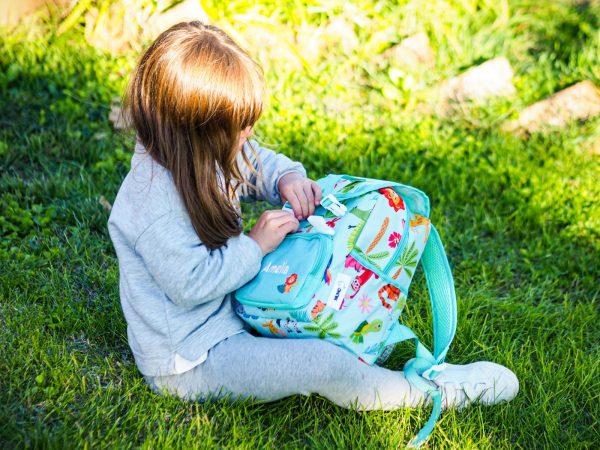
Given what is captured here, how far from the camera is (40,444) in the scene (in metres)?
1.92

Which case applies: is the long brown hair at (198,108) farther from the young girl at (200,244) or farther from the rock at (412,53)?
the rock at (412,53)

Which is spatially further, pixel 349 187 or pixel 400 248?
pixel 349 187

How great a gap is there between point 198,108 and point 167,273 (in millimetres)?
466

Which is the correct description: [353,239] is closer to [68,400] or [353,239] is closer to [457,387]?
[457,387]

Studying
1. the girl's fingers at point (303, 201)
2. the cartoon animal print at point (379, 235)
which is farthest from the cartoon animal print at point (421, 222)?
the girl's fingers at point (303, 201)

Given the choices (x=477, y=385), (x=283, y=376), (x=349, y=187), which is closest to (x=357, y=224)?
(x=349, y=187)

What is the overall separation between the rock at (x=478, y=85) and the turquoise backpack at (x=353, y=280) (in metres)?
1.92

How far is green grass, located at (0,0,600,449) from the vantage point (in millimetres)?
2156

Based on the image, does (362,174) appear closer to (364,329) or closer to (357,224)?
(357,224)

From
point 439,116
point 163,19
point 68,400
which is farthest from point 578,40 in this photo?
point 68,400

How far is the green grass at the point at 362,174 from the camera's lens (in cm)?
Result: 216

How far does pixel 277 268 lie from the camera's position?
2.16 m

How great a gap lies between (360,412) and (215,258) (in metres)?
0.66

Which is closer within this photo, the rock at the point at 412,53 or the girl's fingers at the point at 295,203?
the girl's fingers at the point at 295,203
